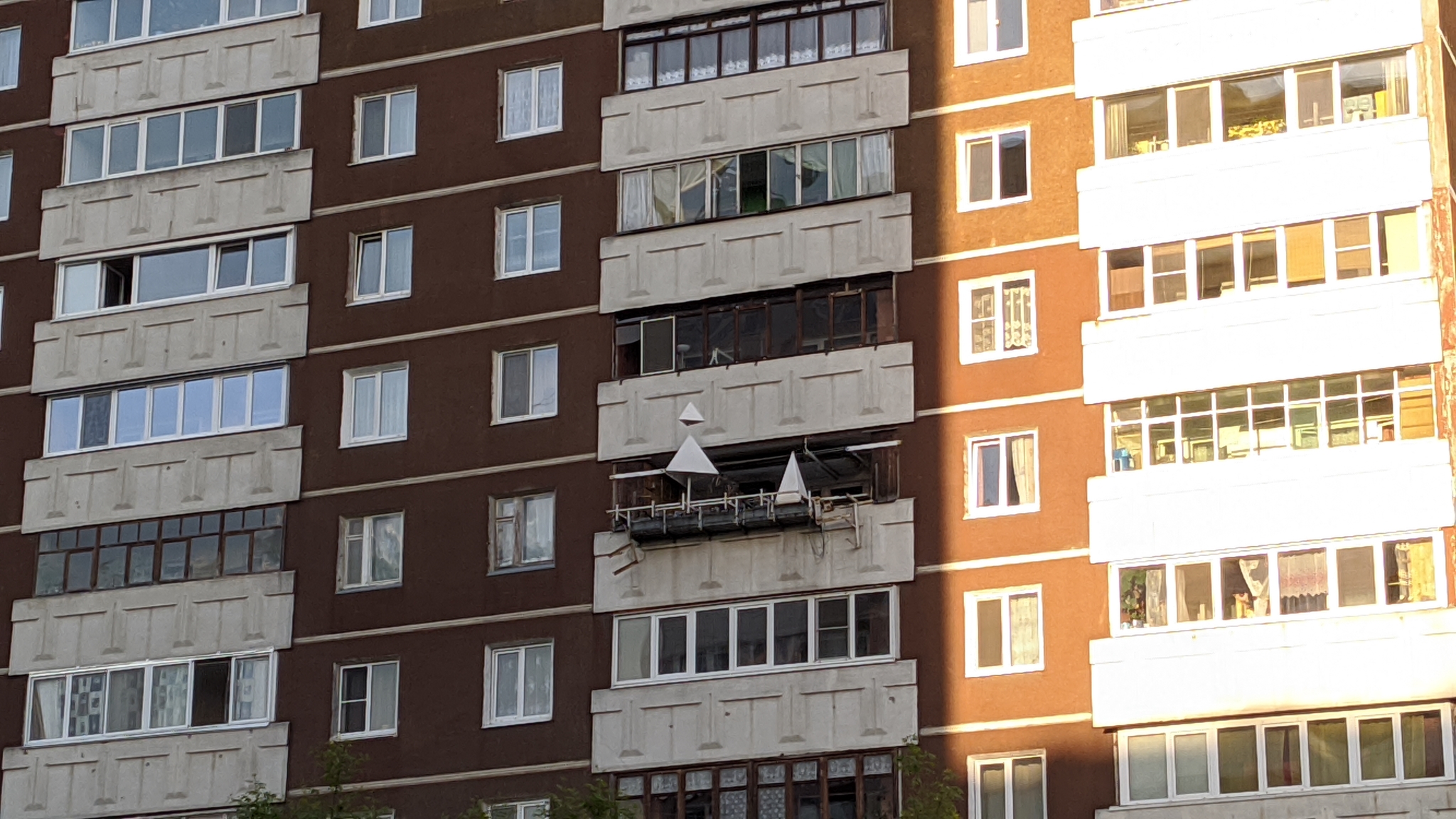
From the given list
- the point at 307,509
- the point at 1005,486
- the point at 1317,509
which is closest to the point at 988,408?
the point at 1005,486

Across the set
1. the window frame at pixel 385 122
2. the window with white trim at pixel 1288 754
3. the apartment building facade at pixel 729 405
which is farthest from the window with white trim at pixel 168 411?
the window with white trim at pixel 1288 754

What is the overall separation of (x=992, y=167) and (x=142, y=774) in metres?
22.3

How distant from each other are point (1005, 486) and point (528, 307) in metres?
11.7

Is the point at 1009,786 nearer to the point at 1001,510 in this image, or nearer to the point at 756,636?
the point at 1001,510

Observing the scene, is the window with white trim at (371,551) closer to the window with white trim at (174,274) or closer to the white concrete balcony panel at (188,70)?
the window with white trim at (174,274)

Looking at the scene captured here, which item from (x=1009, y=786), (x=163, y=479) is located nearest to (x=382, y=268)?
(x=163, y=479)

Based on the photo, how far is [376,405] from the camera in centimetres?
6322

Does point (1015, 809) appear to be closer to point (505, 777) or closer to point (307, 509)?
point (505, 777)

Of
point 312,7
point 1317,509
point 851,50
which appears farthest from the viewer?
point 312,7

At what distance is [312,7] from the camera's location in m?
66.9

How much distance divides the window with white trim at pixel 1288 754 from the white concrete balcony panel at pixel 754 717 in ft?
15.6

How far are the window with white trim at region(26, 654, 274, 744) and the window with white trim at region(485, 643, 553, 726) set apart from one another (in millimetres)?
5195

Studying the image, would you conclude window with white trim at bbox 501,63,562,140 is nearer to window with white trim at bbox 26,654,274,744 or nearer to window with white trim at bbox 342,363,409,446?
window with white trim at bbox 342,363,409,446

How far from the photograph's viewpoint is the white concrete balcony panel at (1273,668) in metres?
52.3
